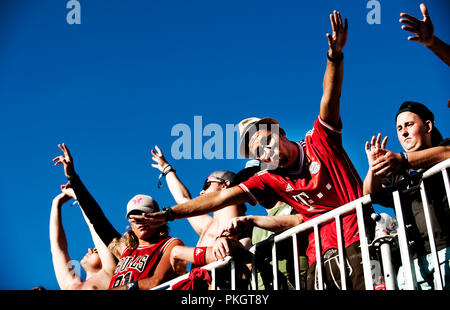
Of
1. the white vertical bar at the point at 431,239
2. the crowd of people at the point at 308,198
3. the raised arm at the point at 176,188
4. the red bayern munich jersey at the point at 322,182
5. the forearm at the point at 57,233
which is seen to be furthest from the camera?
the forearm at the point at 57,233

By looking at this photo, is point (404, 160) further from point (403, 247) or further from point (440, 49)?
point (440, 49)

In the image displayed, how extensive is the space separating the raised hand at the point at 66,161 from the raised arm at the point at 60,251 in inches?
14.8

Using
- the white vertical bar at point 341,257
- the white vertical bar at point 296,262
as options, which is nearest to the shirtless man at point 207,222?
the white vertical bar at point 296,262

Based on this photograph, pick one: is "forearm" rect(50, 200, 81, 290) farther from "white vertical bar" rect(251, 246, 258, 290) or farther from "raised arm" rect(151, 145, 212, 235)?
"white vertical bar" rect(251, 246, 258, 290)

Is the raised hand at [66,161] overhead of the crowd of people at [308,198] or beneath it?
overhead

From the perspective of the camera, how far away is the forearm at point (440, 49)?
3285 mm

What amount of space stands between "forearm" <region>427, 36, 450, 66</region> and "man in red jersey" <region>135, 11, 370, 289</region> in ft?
1.99

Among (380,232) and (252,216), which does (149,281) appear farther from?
(380,232)

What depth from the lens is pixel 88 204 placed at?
229 inches

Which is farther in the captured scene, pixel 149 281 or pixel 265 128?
pixel 149 281

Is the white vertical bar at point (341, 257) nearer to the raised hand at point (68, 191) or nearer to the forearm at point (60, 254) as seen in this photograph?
the forearm at point (60, 254)

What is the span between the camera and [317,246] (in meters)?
3.24
